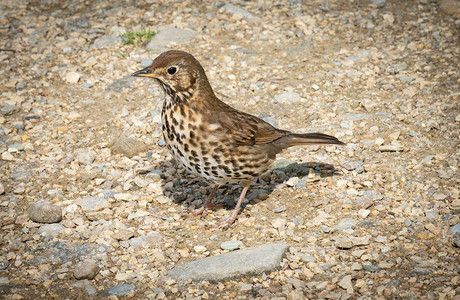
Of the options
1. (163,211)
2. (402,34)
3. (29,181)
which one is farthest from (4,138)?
(402,34)

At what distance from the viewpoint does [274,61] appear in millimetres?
8078

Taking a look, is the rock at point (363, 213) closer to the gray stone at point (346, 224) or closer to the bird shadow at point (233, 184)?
the gray stone at point (346, 224)

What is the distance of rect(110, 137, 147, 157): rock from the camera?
21.8ft

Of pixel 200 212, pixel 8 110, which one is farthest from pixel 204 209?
pixel 8 110

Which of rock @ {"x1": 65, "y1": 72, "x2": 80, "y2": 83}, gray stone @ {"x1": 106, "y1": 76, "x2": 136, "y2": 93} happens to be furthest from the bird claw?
rock @ {"x1": 65, "y1": 72, "x2": 80, "y2": 83}

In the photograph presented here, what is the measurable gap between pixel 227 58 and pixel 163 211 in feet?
9.95

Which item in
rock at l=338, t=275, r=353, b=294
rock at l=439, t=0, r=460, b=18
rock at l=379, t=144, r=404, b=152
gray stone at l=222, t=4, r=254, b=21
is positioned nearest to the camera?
rock at l=338, t=275, r=353, b=294

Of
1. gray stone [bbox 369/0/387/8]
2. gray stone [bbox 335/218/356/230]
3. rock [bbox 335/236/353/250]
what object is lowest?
gray stone [bbox 335/218/356/230]

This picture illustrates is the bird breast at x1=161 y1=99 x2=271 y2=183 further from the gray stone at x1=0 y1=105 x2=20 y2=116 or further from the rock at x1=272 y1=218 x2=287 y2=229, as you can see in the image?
the gray stone at x1=0 y1=105 x2=20 y2=116

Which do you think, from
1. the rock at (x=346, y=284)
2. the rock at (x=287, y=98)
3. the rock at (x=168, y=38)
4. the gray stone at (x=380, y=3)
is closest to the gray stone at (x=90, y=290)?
the rock at (x=346, y=284)

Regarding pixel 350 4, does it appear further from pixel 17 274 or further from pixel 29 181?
pixel 17 274

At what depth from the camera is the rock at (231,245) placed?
5.24 metres

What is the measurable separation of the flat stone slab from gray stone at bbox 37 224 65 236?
49.4 inches

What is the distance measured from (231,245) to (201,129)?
110cm
